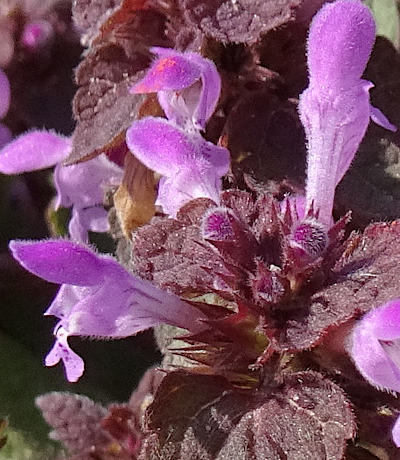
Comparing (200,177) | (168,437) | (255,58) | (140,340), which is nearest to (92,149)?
(200,177)

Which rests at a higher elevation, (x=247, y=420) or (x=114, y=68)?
(x=114, y=68)

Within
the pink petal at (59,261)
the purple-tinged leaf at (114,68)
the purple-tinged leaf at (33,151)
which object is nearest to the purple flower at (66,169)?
the purple-tinged leaf at (33,151)

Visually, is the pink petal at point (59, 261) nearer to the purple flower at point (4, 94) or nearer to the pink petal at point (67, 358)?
the pink petal at point (67, 358)

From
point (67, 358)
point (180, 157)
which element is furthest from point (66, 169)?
point (67, 358)

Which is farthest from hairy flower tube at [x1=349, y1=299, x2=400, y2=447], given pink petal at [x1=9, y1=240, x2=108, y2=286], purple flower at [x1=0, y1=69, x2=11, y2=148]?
purple flower at [x1=0, y1=69, x2=11, y2=148]

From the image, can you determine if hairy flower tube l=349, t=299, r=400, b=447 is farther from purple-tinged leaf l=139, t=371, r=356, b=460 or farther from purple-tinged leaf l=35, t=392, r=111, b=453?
purple-tinged leaf l=35, t=392, r=111, b=453

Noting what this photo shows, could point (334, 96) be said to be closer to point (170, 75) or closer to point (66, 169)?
point (170, 75)

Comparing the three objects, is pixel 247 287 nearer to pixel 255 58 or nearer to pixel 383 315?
pixel 383 315
